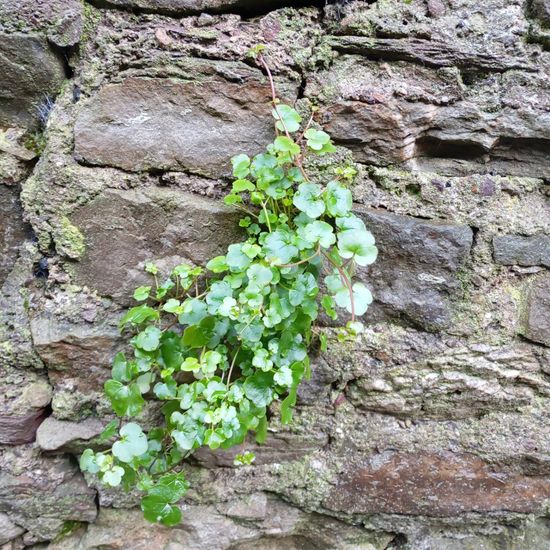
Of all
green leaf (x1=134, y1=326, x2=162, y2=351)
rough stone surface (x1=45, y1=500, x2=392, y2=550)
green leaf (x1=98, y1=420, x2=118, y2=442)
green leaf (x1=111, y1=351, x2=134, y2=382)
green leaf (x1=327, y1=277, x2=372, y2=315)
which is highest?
green leaf (x1=327, y1=277, x2=372, y2=315)

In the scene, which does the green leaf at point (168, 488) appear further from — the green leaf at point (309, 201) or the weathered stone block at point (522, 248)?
the weathered stone block at point (522, 248)

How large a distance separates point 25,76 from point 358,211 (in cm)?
69

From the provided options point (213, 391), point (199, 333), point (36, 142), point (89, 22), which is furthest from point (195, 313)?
point (89, 22)

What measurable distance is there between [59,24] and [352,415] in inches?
38.2

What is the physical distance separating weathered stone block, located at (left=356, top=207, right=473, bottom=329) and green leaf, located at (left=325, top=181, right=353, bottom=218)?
0.12 m

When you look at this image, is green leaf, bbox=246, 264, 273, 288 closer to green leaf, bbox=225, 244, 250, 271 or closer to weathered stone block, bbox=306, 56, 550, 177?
green leaf, bbox=225, 244, 250, 271

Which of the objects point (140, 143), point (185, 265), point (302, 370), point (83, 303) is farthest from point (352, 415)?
point (140, 143)

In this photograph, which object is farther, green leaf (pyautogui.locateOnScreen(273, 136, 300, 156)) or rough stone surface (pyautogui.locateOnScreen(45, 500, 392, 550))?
rough stone surface (pyautogui.locateOnScreen(45, 500, 392, 550))

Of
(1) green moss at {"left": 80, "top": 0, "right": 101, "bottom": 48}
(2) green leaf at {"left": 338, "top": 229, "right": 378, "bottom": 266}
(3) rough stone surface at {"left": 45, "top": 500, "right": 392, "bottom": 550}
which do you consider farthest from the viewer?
(3) rough stone surface at {"left": 45, "top": 500, "right": 392, "bottom": 550}

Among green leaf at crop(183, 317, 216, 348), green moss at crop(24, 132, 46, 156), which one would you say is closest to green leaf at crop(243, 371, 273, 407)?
green leaf at crop(183, 317, 216, 348)

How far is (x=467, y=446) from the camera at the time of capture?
2.97ft

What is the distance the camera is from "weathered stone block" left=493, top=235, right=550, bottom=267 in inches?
33.2

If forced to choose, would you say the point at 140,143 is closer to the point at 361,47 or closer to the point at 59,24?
the point at 59,24

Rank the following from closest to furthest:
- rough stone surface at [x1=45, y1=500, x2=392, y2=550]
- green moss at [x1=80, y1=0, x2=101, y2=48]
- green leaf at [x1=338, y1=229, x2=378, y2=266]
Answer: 1. green leaf at [x1=338, y1=229, x2=378, y2=266]
2. green moss at [x1=80, y1=0, x2=101, y2=48]
3. rough stone surface at [x1=45, y1=500, x2=392, y2=550]
